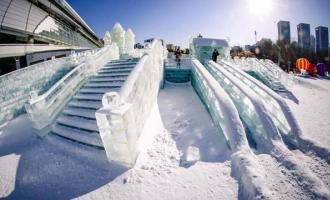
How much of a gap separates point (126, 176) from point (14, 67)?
1653cm

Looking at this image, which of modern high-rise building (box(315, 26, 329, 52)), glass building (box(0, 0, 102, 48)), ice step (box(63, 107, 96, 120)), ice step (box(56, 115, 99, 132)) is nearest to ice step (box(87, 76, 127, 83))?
ice step (box(63, 107, 96, 120))

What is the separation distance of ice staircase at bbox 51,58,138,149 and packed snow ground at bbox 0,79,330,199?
279 mm

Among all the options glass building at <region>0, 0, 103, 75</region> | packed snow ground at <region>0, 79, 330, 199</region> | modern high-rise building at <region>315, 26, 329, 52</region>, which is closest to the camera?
packed snow ground at <region>0, 79, 330, 199</region>

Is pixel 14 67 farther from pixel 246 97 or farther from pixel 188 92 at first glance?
pixel 246 97

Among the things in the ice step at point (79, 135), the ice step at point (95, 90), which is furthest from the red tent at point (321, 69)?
the ice step at point (79, 135)

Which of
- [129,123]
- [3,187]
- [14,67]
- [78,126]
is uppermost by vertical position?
[14,67]

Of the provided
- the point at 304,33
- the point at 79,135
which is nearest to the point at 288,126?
the point at 79,135

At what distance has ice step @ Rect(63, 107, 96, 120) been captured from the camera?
19.0 feet

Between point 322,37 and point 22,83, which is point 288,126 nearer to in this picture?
point 22,83

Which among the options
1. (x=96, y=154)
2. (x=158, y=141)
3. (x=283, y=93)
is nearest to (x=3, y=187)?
(x=96, y=154)

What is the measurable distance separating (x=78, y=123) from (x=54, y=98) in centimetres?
166

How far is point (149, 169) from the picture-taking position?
3.93 m

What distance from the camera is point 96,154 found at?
4.57 meters

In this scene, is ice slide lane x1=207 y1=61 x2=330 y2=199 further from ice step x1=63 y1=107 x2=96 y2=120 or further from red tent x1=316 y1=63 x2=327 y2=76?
red tent x1=316 y1=63 x2=327 y2=76
